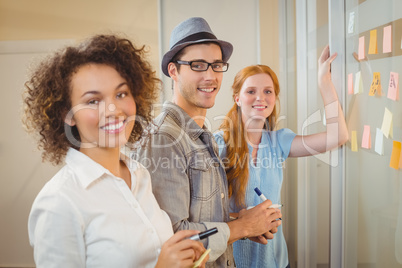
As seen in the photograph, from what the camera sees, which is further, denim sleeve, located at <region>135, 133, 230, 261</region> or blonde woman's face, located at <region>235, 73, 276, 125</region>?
blonde woman's face, located at <region>235, 73, 276, 125</region>

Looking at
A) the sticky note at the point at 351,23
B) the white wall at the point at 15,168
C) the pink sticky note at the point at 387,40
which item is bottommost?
the white wall at the point at 15,168

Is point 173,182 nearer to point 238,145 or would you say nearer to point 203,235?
point 203,235

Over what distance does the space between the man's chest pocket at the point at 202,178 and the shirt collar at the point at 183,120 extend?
0.08 metres

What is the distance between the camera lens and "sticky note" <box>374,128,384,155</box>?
3.54ft

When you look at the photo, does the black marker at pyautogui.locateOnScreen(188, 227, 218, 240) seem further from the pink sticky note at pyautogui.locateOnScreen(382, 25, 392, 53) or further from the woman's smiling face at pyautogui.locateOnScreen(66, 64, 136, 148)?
the pink sticky note at pyautogui.locateOnScreen(382, 25, 392, 53)

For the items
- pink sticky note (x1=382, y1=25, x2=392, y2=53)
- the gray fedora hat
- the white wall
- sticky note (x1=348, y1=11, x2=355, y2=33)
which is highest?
sticky note (x1=348, y1=11, x2=355, y2=33)

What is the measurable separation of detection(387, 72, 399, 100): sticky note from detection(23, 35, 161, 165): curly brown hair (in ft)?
2.25

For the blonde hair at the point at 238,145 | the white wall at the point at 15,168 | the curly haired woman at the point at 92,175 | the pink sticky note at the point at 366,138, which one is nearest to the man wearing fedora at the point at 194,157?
the curly haired woman at the point at 92,175

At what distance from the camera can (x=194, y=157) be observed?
1089 mm

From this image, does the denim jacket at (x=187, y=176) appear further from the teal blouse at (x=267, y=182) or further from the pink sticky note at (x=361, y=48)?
the pink sticky note at (x=361, y=48)

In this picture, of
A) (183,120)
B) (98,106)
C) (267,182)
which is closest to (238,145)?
(267,182)

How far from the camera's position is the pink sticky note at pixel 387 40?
0.98 meters

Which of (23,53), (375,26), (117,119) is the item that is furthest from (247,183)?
(23,53)

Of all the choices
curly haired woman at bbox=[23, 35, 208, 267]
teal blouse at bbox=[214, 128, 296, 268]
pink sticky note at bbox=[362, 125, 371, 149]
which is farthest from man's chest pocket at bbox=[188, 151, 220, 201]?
pink sticky note at bbox=[362, 125, 371, 149]
